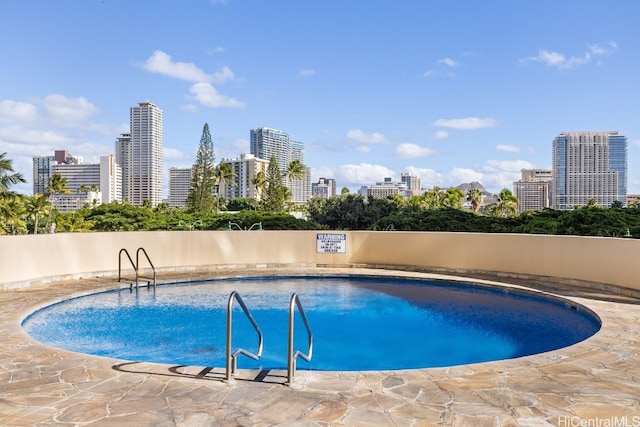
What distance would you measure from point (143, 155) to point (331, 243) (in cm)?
9450

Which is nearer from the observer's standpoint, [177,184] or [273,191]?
[273,191]

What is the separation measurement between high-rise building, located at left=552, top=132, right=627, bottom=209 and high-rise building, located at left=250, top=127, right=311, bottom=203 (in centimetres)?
5724

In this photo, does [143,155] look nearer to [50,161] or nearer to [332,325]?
[50,161]

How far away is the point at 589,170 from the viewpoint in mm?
94938

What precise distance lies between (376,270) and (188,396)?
370 inches

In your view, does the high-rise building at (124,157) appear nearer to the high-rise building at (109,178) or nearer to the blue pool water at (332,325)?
the high-rise building at (109,178)

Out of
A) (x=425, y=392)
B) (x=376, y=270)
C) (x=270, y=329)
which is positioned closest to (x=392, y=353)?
(x=270, y=329)

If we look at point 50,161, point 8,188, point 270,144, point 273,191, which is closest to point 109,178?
point 50,161

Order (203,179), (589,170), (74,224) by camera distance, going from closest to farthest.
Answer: (74,224) < (203,179) < (589,170)

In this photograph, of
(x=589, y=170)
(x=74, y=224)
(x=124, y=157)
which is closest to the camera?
(x=74, y=224)

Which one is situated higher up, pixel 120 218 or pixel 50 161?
pixel 50 161

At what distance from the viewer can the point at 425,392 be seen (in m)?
4.11

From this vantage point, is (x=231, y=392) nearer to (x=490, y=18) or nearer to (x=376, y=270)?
(x=376, y=270)

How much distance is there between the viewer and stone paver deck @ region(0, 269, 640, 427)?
3.54 metres
